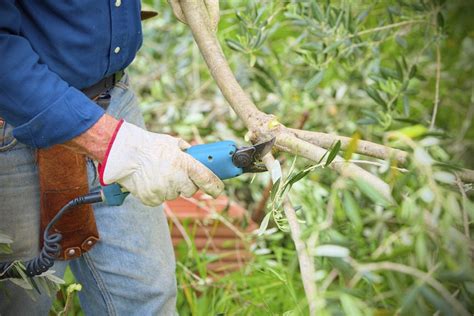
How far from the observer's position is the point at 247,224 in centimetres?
304

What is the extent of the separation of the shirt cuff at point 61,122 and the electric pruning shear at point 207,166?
18cm

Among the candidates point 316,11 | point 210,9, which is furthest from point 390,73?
point 210,9

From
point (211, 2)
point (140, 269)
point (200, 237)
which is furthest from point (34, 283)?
point (200, 237)

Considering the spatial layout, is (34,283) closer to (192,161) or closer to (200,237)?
(192,161)

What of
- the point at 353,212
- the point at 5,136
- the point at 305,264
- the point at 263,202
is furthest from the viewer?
the point at 263,202

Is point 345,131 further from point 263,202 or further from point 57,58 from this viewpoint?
point 57,58

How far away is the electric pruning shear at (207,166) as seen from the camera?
1761mm

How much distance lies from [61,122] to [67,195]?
340mm

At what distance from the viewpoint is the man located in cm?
168

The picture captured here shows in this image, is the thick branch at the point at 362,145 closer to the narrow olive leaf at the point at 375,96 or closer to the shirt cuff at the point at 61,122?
the shirt cuff at the point at 61,122

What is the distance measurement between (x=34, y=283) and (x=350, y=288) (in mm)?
968

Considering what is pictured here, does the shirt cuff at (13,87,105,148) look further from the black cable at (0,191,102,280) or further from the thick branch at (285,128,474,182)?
the thick branch at (285,128,474,182)

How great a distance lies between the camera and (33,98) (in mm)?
1661

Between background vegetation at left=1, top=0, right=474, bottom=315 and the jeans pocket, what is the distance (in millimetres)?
680
